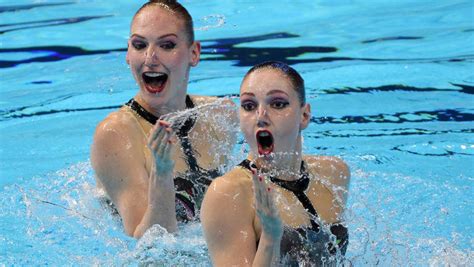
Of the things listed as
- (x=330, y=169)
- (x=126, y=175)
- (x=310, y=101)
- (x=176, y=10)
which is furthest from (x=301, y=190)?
(x=310, y=101)

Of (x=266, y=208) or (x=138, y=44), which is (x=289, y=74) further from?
(x=138, y=44)

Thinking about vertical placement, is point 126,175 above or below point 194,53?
below

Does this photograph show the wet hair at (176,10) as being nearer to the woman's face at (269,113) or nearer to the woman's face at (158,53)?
the woman's face at (158,53)

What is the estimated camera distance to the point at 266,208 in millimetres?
3023

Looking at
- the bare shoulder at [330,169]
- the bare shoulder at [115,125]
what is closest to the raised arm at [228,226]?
the bare shoulder at [330,169]

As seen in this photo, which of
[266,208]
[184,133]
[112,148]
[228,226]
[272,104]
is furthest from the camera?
[184,133]

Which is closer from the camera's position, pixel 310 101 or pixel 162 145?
pixel 162 145

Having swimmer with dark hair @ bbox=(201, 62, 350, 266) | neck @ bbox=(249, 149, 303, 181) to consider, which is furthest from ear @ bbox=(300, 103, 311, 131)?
neck @ bbox=(249, 149, 303, 181)

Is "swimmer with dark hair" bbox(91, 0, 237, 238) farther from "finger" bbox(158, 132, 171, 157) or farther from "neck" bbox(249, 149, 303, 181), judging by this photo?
"neck" bbox(249, 149, 303, 181)

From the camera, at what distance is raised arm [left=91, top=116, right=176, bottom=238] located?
4121 mm

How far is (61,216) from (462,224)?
7.77 ft

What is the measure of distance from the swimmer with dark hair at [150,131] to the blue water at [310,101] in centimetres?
15

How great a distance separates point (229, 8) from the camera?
400 inches

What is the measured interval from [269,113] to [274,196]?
35 centimetres
